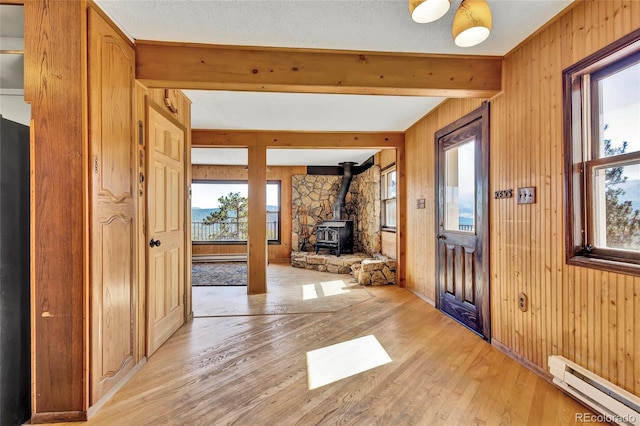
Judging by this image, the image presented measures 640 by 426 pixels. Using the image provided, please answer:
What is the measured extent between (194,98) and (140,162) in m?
1.27

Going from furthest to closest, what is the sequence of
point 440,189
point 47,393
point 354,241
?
1. point 354,241
2. point 440,189
3. point 47,393

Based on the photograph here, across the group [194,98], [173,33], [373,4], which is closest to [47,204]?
[173,33]

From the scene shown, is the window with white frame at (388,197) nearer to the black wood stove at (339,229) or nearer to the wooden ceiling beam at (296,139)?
the wooden ceiling beam at (296,139)

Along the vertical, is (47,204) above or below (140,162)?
below

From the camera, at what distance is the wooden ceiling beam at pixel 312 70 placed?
226cm

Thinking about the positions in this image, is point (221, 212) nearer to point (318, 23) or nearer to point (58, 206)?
point (58, 206)

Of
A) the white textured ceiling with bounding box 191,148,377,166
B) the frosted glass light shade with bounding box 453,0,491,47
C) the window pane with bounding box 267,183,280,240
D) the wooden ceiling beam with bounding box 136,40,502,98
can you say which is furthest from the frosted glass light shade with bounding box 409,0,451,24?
the window pane with bounding box 267,183,280,240

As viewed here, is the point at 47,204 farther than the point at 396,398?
No

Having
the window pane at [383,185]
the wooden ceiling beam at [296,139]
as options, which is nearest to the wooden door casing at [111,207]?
the wooden ceiling beam at [296,139]

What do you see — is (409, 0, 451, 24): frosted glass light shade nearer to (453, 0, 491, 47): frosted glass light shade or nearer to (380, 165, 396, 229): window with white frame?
(453, 0, 491, 47): frosted glass light shade

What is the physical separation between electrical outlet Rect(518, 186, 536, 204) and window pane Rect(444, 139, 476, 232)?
0.69 m

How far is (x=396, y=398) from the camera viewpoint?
184 cm

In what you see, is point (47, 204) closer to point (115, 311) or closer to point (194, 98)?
point (115, 311)

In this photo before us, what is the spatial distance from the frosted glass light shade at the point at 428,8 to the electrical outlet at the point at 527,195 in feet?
4.80
